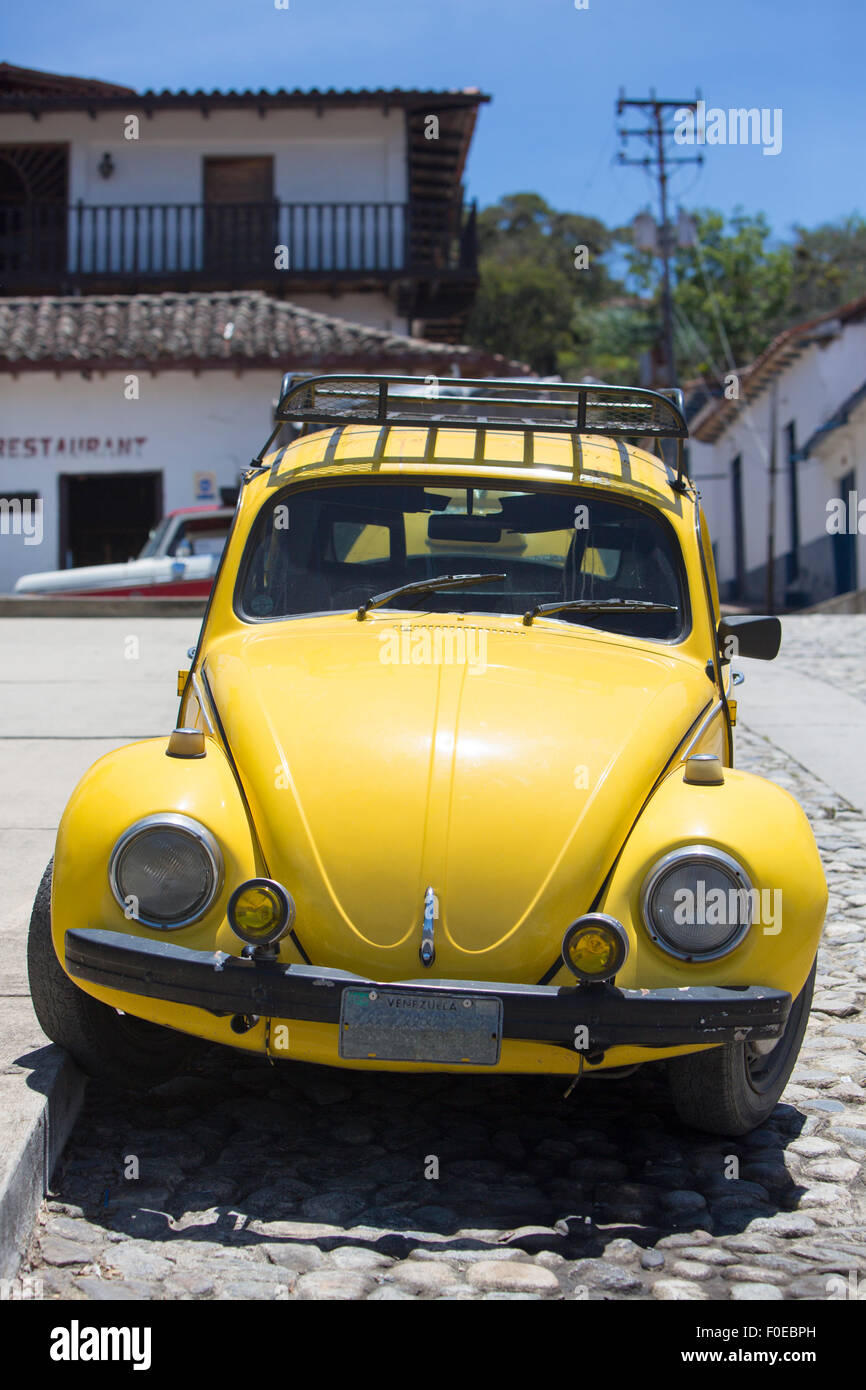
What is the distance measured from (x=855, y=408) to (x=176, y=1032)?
75.0 ft

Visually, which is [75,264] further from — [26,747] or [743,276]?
[743,276]

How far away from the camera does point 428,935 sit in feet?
10.2

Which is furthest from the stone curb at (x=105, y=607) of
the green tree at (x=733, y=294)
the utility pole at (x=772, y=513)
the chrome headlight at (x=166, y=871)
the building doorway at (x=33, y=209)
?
the green tree at (x=733, y=294)

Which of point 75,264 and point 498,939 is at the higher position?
point 75,264

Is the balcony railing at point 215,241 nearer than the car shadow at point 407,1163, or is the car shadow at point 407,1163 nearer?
the car shadow at point 407,1163

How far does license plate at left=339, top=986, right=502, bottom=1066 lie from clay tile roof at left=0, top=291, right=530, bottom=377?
56.5ft

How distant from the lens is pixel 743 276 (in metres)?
50.2

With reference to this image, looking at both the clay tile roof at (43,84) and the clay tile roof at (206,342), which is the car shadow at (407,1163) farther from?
the clay tile roof at (43,84)

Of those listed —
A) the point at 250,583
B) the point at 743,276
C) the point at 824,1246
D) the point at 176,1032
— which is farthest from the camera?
the point at 743,276

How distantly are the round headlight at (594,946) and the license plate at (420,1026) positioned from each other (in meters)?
0.19

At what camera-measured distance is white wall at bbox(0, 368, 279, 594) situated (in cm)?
2166

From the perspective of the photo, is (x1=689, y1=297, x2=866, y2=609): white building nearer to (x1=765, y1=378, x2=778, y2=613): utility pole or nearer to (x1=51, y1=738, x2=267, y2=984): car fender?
(x1=765, y1=378, x2=778, y2=613): utility pole

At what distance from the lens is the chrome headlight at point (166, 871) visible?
10.5 feet

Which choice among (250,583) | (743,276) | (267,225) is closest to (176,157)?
(267,225)
